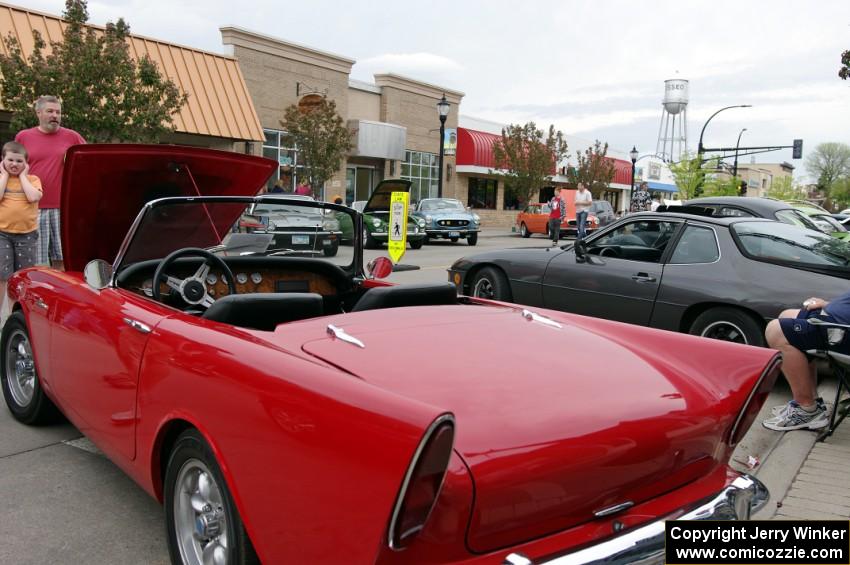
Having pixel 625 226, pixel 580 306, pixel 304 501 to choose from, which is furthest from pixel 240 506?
pixel 625 226

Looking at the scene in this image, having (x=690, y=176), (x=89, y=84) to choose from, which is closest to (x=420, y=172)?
(x=690, y=176)

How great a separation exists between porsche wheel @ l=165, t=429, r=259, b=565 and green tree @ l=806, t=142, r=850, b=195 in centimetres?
11239

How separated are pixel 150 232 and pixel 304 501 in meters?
2.13

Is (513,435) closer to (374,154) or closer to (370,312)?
A: (370,312)

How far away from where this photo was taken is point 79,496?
332 cm

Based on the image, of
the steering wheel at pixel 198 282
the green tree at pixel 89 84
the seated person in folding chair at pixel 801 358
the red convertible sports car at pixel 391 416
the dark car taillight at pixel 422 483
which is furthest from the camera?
the green tree at pixel 89 84

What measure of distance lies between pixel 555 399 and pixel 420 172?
35475 millimetres

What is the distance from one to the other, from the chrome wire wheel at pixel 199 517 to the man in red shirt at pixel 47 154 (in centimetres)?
471

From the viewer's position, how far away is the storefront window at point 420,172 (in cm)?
3575

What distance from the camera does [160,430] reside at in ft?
8.36

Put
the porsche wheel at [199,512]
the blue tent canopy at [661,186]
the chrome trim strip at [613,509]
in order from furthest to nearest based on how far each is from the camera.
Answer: the blue tent canopy at [661,186], the porsche wheel at [199,512], the chrome trim strip at [613,509]

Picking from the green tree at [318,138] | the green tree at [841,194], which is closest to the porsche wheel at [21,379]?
the green tree at [318,138]

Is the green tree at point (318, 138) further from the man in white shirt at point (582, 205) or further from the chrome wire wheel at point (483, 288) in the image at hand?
the chrome wire wheel at point (483, 288)

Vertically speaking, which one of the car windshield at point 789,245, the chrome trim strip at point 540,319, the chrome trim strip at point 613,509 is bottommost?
the chrome trim strip at point 613,509
